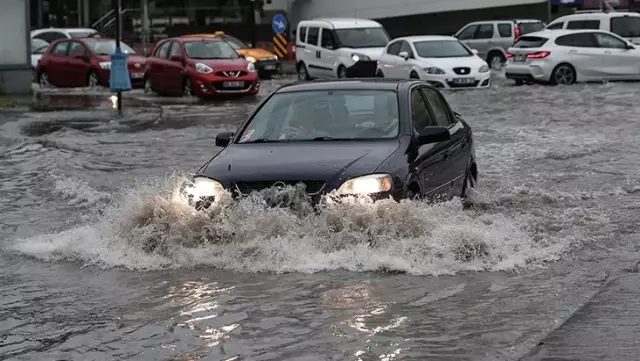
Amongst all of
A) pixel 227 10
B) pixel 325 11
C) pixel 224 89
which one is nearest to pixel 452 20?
pixel 325 11

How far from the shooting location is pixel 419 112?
10.7 meters

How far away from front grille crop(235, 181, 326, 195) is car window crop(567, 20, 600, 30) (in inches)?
1032

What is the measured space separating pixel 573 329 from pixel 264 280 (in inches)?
95.6

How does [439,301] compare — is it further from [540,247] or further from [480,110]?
[480,110]

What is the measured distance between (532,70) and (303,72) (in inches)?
318

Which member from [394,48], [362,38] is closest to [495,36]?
[362,38]

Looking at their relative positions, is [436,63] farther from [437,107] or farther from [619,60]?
[437,107]

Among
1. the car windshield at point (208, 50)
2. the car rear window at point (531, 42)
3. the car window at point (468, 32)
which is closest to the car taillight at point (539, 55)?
the car rear window at point (531, 42)

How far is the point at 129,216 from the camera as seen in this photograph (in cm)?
975

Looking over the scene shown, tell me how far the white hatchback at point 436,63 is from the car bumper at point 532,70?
1.41 meters

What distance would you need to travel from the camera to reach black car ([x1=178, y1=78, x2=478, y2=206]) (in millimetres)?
9094

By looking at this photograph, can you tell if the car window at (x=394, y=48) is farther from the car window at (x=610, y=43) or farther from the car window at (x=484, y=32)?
the car window at (x=484, y=32)

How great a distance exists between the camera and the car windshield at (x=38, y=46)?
1506 inches

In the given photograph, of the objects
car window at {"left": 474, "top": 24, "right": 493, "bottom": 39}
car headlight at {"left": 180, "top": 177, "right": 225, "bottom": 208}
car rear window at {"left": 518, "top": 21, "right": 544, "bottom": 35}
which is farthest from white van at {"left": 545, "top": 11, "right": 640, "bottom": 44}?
car headlight at {"left": 180, "top": 177, "right": 225, "bottom": 208}
